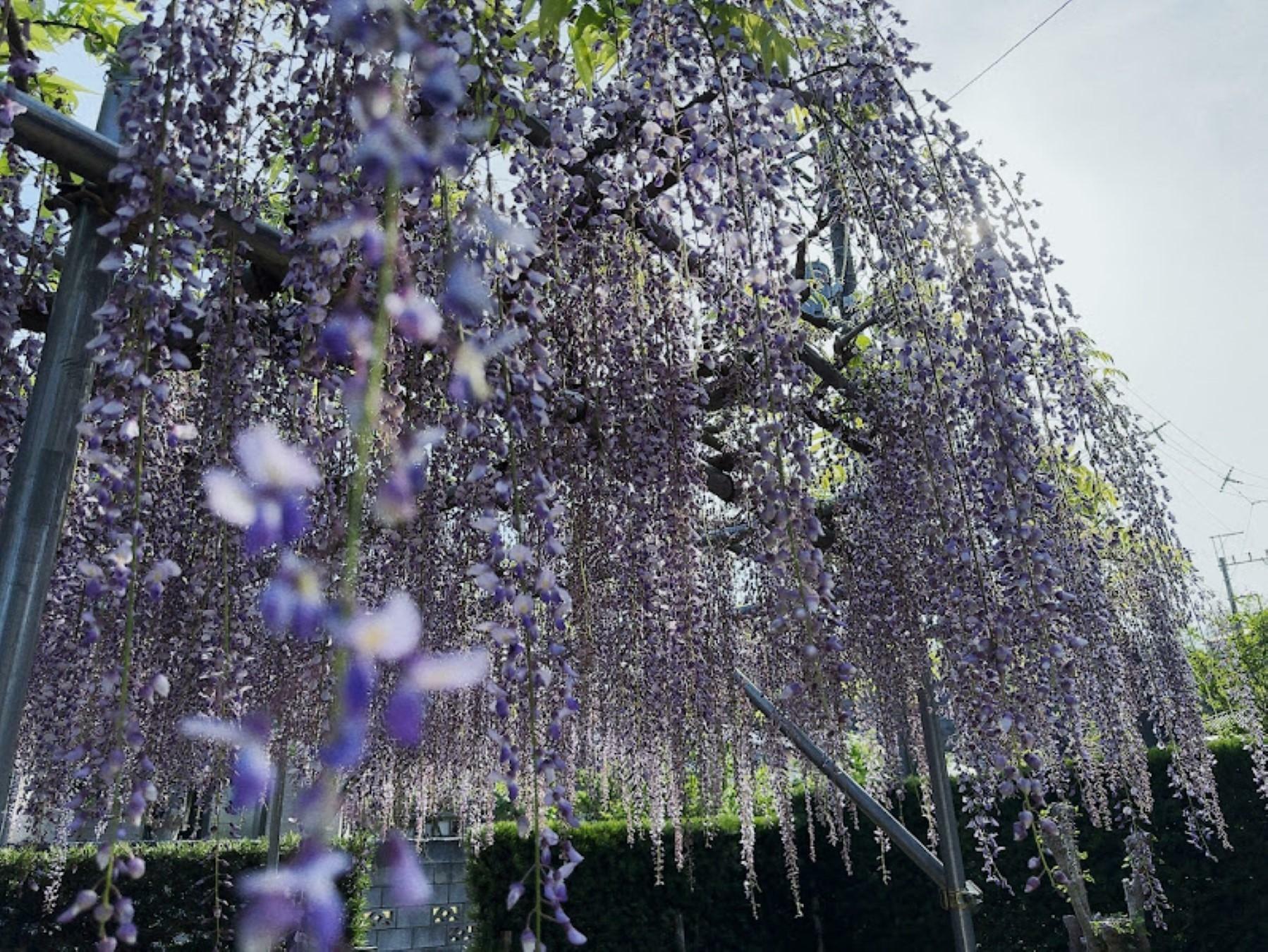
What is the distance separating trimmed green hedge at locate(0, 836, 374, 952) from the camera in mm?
6625

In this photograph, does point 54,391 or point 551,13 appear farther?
point 54,391

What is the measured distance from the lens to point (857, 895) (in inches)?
296

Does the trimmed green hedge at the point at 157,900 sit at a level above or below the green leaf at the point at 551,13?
below

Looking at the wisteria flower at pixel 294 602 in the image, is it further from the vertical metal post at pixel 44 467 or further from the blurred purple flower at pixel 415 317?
the vertical metal post at pixel 44 467

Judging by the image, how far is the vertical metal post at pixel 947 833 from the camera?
11.4 ft

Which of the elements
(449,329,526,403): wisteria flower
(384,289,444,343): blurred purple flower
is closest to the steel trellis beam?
Answer: (449,329,526,403): wisteria flower

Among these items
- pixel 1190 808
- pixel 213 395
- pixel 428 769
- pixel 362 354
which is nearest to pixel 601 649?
pixel 428 769

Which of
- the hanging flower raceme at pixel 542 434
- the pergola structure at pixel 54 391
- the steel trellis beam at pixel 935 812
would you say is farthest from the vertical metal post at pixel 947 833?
the pergola structure at pixel 54 391

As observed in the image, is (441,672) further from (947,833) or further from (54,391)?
(947,833)

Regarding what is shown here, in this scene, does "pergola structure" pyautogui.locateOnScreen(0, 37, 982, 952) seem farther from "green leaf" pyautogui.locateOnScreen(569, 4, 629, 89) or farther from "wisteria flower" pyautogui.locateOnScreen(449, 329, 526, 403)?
"wisteria flower" pyautogui.locateOnScreen(449, 329, 526, 403)

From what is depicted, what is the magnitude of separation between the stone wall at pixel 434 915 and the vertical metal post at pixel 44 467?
681 centimetres

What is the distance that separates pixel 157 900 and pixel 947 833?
6.08 meters

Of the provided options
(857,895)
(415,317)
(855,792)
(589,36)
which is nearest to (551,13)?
(589,36)

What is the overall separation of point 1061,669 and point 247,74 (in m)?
2.32
